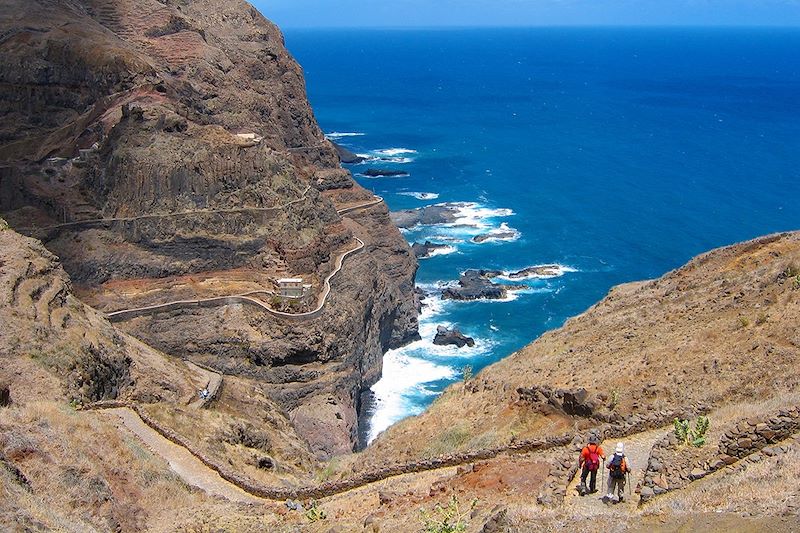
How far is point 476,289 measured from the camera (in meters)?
102

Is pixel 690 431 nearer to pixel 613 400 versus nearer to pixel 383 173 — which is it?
pixel 613 400

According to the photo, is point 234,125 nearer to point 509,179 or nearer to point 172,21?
point 172,21

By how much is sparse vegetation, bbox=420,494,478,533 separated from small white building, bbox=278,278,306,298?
46.6 m

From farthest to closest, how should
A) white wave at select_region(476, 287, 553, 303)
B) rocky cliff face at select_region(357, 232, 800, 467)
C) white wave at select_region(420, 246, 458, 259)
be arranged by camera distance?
1. white wave at select_region(420, 246, 458, 259)
2. white wave at select_region(476, 287, 553, 303)
3. rocky cliff face at select_region(357, 232, 800, 467)

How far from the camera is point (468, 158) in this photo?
16938cm

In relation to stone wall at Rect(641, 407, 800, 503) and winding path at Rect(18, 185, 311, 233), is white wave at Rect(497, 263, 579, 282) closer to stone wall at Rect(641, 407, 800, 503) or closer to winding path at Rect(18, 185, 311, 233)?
winding path at Rect(18, 185, 311, 233)

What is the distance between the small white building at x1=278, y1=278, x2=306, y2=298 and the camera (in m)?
70.4

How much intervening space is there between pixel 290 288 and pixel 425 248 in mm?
46418

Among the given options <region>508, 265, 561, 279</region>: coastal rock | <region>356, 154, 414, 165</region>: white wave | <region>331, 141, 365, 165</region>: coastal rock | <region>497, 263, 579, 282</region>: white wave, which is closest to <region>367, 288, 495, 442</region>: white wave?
<region>497, 263, 579, 282</region>: white wave

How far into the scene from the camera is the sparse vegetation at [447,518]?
21484 millimetres

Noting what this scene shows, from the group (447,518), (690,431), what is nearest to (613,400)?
(690,431)

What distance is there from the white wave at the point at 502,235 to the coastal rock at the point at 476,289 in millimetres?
16170

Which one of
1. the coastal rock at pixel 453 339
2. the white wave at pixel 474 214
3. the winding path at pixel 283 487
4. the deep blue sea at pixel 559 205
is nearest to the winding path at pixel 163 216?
the deep blue sea at pixel 559 205

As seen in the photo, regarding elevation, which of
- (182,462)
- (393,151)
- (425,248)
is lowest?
(425,248)
